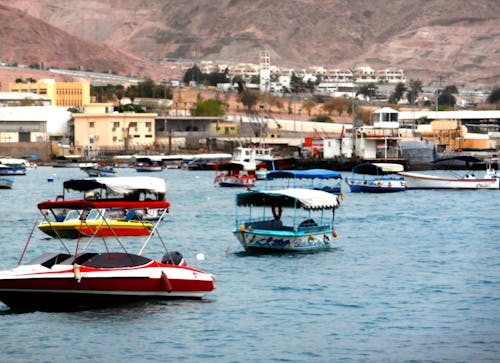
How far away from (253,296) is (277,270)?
479cm

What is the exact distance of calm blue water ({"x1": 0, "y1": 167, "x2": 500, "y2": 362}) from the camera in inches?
1256

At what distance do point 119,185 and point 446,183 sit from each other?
39.1 m

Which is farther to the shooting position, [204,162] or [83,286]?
[204,162]

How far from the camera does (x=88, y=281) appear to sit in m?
35.4

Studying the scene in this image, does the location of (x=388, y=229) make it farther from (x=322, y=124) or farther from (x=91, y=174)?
(x=322, y=124)

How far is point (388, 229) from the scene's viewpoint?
60.1 metres

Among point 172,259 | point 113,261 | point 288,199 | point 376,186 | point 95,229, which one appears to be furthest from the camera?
point 376,186

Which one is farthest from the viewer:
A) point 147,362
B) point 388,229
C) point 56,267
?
point 388,229

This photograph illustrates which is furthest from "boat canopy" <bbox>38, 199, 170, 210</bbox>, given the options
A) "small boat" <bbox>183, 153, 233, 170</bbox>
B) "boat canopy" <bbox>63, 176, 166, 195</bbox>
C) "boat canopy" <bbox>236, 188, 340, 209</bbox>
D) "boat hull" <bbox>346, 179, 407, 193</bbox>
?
"small boat" <bbox>183, 153, 233, 170</bbox>

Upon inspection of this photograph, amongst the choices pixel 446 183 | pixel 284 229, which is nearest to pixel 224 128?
pixel 446 183

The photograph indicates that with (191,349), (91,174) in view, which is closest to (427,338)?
(191,349)

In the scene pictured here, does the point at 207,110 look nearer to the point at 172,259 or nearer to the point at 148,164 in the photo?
the point at 148,164

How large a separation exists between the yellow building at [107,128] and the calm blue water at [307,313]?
108 meters

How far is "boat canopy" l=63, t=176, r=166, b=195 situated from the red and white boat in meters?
19.8
